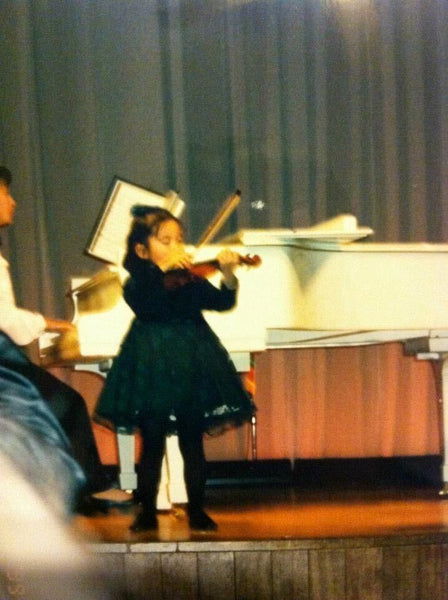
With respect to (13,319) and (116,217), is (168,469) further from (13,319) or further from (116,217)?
(116,217)

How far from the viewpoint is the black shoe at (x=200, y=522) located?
2.45 m

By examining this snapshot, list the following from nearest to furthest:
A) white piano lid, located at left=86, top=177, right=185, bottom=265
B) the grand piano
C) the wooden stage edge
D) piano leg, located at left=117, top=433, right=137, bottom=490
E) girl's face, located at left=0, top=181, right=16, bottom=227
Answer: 1. the wooden stage edge
2. the grand piano
3. girl's face, located at left=0, top=181, right=16, bottom=227
4. white piano lid, located at left=86, top=177, right=185, bottom=265
5. piano leg, located at left=117, top=433, right=137, bottom=490

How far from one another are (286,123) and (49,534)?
2.29m

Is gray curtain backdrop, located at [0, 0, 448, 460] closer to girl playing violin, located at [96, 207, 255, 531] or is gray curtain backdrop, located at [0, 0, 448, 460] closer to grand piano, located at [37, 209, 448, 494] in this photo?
grand piano, located at [37, 209, 448, 494]

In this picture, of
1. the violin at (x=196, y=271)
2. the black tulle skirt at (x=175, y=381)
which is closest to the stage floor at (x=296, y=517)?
the black tulle skirt at (x=175, y=381)

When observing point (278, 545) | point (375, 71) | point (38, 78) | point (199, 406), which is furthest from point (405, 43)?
point (278, 545)

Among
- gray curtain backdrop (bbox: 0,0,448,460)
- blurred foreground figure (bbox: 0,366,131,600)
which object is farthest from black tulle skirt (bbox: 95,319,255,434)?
gray curtain backdrop (bbox: 0,0,448,460)

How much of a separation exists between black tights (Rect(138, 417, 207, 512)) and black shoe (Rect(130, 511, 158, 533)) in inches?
1.0

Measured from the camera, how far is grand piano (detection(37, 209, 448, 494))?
2523mm

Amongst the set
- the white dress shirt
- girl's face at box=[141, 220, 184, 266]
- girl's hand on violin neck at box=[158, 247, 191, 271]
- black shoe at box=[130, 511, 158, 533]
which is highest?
girl's face at box=[141, 220, 184, 266]

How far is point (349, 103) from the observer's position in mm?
3857

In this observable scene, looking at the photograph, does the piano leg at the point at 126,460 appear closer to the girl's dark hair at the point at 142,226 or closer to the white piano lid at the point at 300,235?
the girl's dark hair at the point at 142,226

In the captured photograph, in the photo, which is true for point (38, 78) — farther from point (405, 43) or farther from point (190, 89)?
point (405, 43)

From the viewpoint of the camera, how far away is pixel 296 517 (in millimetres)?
2678
